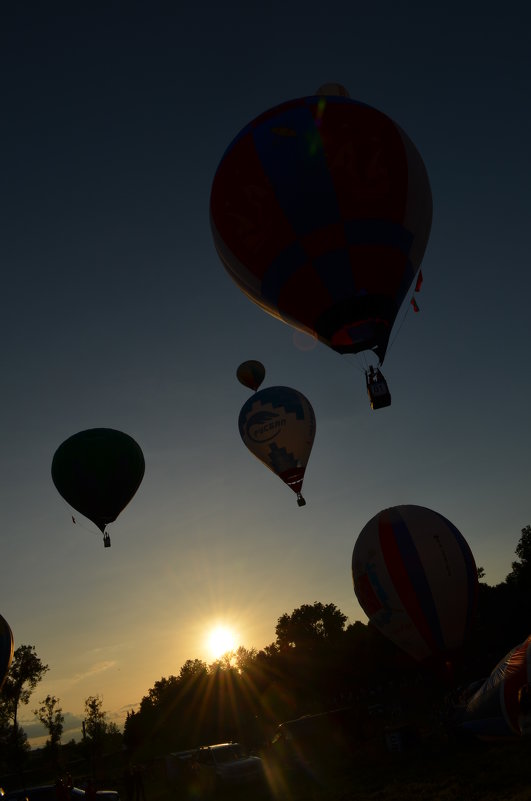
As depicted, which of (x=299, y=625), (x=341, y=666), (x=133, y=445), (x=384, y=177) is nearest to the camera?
(x=384, y=177)

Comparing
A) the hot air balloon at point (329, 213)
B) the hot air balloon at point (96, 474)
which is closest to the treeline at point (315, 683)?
the hot air balloon at point (96, 474)

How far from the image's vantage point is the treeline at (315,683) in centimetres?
3900

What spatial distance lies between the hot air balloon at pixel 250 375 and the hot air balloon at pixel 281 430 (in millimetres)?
1589

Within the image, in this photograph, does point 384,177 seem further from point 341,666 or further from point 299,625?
point 299,625

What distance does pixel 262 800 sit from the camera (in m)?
13.0

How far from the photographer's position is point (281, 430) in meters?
21.3

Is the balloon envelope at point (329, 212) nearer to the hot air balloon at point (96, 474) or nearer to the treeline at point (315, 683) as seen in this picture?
the hot air balloon at point (96, 474)

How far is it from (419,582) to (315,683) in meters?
40.6

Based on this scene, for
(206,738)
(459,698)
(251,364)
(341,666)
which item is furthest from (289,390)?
(206,738)

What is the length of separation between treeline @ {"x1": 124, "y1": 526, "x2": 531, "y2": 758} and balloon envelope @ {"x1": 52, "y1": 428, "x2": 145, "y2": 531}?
583 inches

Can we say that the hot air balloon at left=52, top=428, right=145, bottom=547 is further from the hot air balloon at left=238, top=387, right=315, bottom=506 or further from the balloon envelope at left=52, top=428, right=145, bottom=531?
the hot air balloon at left=238, top=387, right=315, bottom=506

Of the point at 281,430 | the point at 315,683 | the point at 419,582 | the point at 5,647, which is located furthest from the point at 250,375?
the point at 315,683

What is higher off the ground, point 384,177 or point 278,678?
point 384,177

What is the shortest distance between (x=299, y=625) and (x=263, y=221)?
84116mm
